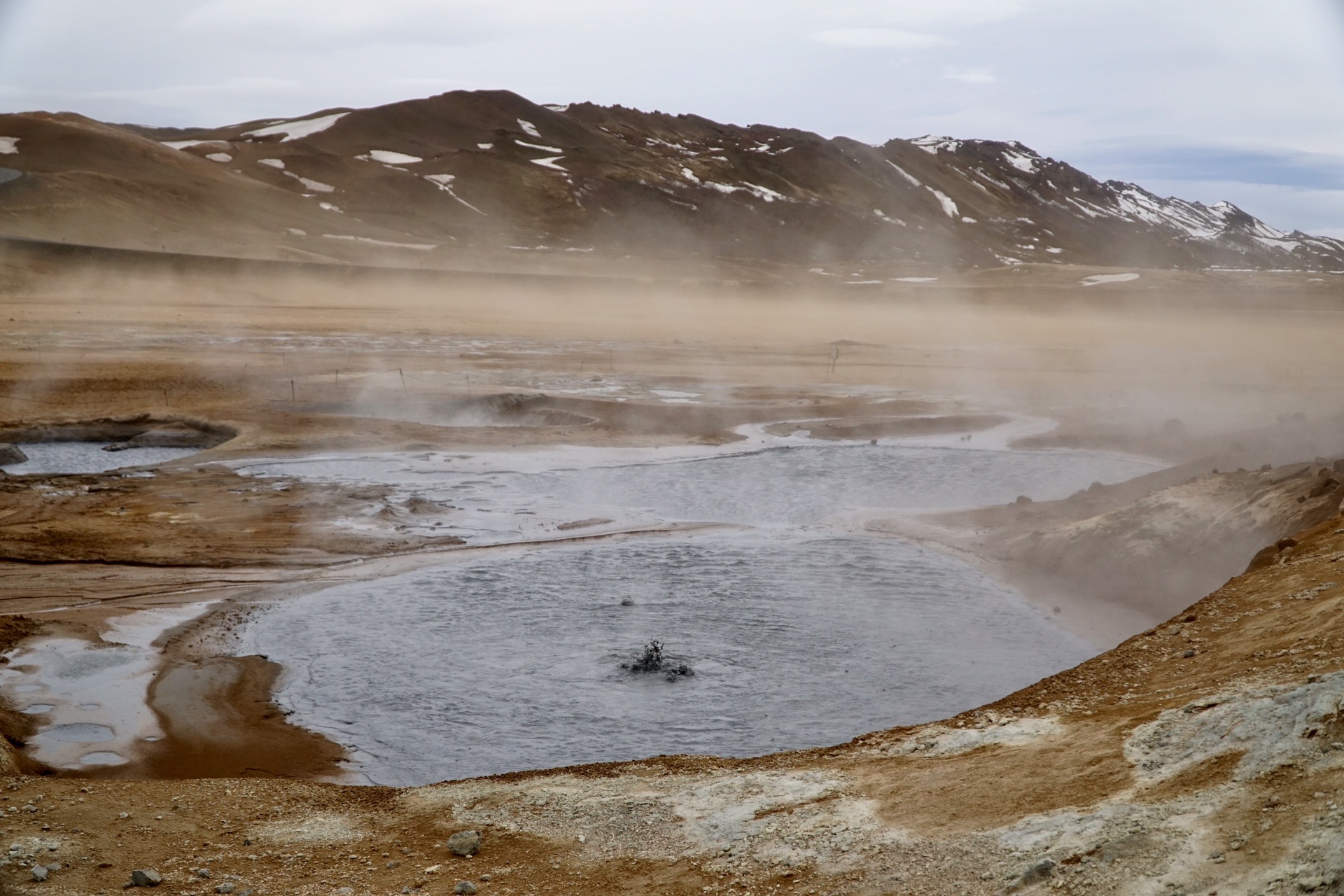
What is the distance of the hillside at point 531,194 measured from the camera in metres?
75.4

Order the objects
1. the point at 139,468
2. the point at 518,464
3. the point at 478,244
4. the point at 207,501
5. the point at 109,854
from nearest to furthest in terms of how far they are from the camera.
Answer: the point at 109,854, the point at 207,501, the point at 139,468, the point at 518,464, the point at 478,244

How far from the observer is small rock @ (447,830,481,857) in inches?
246

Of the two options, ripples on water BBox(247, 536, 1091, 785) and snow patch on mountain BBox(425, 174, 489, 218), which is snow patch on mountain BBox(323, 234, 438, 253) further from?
ripples on water BBox(247, 536, 1091, 785)

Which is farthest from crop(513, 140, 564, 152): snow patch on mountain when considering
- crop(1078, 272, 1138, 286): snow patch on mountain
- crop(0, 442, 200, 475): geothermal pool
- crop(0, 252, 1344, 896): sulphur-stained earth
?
crop(0, 442, 200, 475): geothermal pool

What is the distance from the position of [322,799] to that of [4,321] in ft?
113

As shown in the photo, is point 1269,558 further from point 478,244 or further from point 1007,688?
point 478,244

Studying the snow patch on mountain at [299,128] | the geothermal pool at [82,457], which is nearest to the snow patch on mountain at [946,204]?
the snow patch on mountain at [299,128]

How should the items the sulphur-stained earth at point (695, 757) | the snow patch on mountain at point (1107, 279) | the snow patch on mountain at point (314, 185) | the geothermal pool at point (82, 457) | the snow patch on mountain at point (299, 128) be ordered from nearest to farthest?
the sulphur-stained earth at point (695, 757) < the geothermal pool at point (82, 457) < the snow patch on mountain at point (1107, 279) < the snow patch on mountain at point (314, 185) < the snow patch on mountain at point (299, 128)

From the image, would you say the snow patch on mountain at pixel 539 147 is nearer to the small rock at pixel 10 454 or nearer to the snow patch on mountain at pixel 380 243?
the snow patch on mountain at pixel 380 243

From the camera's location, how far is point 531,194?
10812 cm

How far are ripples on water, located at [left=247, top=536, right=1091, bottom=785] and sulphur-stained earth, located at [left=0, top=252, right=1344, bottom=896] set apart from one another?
0.50m

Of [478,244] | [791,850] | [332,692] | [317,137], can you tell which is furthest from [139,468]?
[317,137]

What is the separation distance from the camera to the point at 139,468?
17.8m

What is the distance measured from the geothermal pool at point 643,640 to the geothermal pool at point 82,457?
16.4ft
